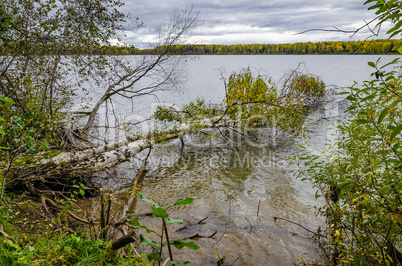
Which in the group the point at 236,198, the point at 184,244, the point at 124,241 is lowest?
the point at 236,198

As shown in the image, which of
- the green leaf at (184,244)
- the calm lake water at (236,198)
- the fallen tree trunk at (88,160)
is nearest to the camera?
the green leaf at (184,244)

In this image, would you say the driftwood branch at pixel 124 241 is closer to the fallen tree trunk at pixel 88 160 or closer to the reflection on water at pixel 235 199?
the reflection on water at pixel 235 199

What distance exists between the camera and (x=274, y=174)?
25.7ft

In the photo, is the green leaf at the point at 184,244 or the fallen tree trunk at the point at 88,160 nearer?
the green leaf at the point at 184,244

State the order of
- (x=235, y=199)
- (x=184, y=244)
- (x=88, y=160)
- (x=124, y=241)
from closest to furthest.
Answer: (x=184, y=244) < (x=124, y=241) < (x=88, y=160) < (x=235, y=199)

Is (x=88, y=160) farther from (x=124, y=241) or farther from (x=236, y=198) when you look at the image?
(x=124, y=241)

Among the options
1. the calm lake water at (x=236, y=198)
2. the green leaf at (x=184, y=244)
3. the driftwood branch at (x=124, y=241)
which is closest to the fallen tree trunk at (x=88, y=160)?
the calm lake water at (x=236, y=198)

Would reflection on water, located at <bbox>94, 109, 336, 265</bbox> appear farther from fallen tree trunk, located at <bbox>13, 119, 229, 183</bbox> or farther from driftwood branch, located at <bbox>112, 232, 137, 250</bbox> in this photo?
driftwood branch, located at <bbox>112, 232, 137, 250</bbox>

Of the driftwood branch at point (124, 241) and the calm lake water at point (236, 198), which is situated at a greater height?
the driftwood branch at point (124, 241)

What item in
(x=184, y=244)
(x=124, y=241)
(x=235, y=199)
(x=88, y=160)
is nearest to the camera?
(x=184, y=244)

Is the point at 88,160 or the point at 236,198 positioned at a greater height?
the point at 88,160

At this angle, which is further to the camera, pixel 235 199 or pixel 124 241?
pixel 235 199

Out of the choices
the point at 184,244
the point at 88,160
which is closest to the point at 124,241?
the point at 184,244

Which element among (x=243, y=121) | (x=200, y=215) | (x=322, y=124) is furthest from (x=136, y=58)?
(x=322, y=124)
